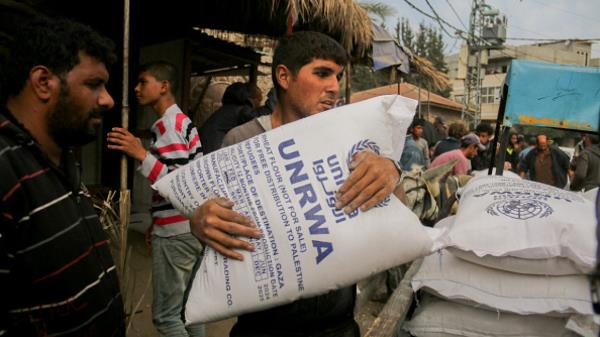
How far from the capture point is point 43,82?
1166 millimetres

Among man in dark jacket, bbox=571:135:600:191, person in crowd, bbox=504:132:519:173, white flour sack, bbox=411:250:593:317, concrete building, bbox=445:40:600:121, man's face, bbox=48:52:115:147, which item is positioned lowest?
person in crowd, bbox=504:132:519:173

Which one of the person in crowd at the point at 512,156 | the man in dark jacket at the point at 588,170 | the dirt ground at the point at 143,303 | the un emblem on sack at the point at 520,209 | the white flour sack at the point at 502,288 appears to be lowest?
the dirt ground at the point at 143,303

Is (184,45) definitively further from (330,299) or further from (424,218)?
(330,299)

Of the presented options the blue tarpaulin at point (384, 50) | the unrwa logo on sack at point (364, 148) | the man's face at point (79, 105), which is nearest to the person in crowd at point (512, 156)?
the blue tarpaulin at point (384, 50)

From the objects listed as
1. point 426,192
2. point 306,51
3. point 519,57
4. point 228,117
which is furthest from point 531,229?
point 519,57

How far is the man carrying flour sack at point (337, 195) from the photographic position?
3.76 ft

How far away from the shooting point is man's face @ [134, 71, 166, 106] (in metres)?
2.70

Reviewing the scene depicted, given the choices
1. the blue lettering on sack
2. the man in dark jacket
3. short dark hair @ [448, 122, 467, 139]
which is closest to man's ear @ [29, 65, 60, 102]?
the blue lettering on sack

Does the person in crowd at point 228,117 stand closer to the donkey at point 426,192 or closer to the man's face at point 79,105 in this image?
the donkey at point 426,192

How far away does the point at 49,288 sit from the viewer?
105 cm

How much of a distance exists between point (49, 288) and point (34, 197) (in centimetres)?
22

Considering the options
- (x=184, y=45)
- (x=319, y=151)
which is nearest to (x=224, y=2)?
(x=184, y=45)

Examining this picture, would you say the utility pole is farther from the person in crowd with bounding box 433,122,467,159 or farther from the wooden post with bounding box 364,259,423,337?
the wooden post with bounding box 364,259,423,337

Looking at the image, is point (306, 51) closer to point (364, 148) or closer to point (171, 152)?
point (364, 148)
